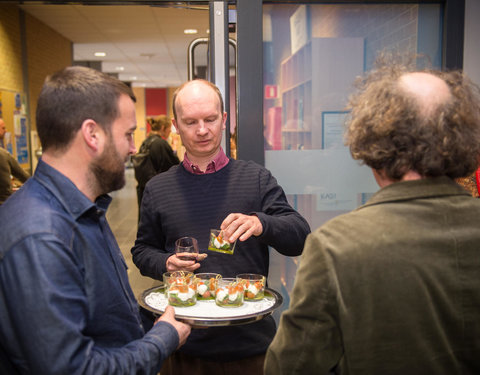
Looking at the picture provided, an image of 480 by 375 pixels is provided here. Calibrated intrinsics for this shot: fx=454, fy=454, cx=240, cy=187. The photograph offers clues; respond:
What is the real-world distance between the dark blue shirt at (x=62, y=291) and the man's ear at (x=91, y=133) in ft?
0.33

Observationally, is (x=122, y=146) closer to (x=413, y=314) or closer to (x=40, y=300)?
(x=40, y=300)

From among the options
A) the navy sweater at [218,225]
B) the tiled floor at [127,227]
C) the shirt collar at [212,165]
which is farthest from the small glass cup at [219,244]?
the tiled floor at [127,227]

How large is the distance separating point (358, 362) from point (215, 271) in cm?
86

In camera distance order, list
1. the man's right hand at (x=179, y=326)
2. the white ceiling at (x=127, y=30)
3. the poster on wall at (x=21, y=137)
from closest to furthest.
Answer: the man's right hand at (x=179, y=326) < the poster on wall at (x=21, y=137) < the white ceiling at (x=127, y=30)

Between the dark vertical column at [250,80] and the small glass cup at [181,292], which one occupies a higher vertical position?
the dark vertical column at [250,80]

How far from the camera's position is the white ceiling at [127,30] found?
6.67 meters

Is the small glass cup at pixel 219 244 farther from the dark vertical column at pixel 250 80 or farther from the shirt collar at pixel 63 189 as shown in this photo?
the dark vertical column at pixel 250 80

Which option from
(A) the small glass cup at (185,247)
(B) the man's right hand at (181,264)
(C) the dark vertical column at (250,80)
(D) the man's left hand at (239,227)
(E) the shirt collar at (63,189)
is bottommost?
(B) the man's right hand at (181,264)

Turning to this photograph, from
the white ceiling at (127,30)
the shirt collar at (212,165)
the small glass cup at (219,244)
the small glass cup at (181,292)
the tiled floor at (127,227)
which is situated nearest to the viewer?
the small glass cup at (181,292)

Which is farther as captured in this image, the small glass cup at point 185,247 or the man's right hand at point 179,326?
the small glass cup at point 185,247

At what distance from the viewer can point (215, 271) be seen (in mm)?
1760

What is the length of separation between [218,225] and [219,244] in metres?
0.19

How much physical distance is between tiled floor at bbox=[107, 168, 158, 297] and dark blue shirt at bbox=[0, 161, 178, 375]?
2769mm

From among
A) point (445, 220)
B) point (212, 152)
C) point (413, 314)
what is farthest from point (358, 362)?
point (212, 152)
